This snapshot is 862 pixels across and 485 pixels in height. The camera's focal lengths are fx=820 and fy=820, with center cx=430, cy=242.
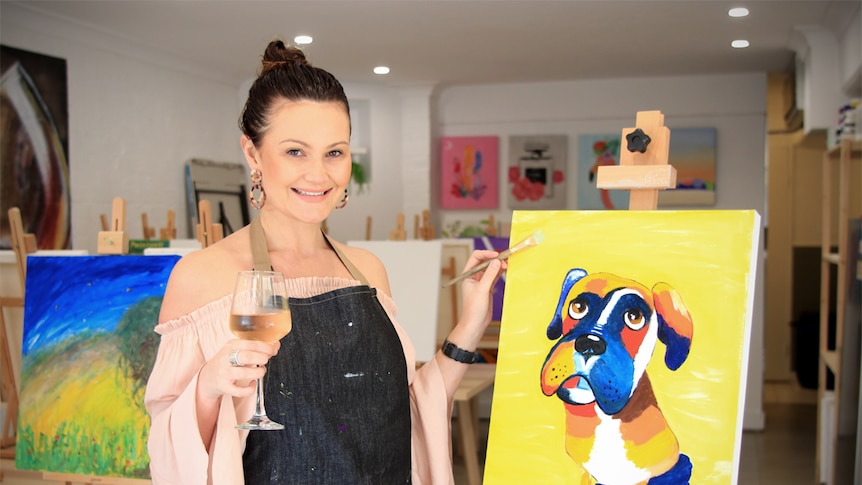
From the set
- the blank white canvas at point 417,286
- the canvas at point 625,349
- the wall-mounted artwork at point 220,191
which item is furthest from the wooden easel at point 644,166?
the wall-mounted artwork at point 220,191

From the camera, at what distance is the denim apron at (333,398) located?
1416mm

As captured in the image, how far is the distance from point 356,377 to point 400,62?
17.7 ft

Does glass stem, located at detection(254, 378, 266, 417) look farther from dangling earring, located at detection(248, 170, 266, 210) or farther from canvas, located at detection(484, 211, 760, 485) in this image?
canvas, located at detection(484, 211, 760, 485)

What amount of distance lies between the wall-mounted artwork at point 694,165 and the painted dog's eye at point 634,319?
5.99 m

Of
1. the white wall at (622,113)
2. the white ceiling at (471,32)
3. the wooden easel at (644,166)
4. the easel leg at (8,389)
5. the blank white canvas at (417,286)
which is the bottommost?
the easel leg at (8,389)

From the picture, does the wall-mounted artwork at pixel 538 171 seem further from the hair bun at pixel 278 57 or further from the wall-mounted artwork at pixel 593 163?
the hair bun at pixel 278 57

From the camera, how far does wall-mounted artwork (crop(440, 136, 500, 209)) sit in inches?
309

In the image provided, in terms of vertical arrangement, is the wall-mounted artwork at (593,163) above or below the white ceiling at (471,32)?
below

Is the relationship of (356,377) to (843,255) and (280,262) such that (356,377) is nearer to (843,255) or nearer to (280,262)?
(280,262)

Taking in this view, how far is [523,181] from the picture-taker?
777 cm

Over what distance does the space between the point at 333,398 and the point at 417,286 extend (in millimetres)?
2637

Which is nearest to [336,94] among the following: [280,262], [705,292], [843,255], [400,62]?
[280,262]

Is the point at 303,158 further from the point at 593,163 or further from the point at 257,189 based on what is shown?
the point at 593,163

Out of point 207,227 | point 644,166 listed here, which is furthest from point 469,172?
point 644,166
